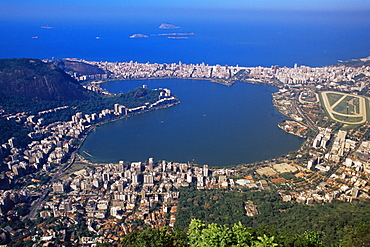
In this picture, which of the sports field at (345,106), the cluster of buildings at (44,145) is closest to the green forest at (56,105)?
the cluster of buildings at (44,145)

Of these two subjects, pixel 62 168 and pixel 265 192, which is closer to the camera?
pixel 265 192

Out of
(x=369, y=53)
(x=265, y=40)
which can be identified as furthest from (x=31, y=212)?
(x=265, y=40)

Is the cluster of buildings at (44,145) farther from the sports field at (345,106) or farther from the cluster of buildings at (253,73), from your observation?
the sports field at (345,106)

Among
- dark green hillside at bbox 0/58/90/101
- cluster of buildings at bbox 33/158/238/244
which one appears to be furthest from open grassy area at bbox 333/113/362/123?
dark green hillside at bbox 0/58/90/101

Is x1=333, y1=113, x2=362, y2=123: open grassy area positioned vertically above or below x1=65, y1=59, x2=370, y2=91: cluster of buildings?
below

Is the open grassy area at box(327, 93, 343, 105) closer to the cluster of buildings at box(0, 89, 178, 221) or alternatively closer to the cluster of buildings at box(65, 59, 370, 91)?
the cluster of buildings at box(65, 59, 370, 91)

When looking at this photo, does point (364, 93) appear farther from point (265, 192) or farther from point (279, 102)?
point (265, 192)

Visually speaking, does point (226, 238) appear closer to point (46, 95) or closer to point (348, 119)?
point (348, 119)
